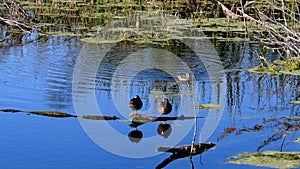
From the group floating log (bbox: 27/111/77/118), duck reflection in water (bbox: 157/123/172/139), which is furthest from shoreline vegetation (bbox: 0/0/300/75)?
floating log (bbox: 27/111/77/118)

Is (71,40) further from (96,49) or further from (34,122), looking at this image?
(34,122)

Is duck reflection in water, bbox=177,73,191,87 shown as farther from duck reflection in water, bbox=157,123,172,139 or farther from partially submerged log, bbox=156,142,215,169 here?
partially submerged log, bbox=156,142,215,169

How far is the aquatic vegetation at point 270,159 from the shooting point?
516cm

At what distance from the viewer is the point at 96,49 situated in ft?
34.2

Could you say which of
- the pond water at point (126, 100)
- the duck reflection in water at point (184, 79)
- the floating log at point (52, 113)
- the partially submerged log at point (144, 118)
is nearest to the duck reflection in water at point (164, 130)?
the pond water at point (126, 100)

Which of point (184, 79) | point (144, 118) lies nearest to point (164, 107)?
point (144, 118)

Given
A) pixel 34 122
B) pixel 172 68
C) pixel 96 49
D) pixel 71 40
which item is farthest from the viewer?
pixel 71 40

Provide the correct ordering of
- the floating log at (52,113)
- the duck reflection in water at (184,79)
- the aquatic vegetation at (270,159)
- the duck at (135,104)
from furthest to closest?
the duck reflection in water at (184,79), the duck at (135,104), the floating log at (52,113), the aquatic vegetation at (270,159)

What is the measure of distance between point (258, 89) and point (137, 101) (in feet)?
6.32

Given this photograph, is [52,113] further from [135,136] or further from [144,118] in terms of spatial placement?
[135,136]

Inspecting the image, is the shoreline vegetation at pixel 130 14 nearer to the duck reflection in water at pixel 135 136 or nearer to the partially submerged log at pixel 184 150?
the duck reflection in water at pixel 135 136

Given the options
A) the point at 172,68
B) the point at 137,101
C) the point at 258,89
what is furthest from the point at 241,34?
the point at 137,101

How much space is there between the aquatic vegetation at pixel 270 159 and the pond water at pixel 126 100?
0.32 feet

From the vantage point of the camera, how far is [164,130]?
6.25m
